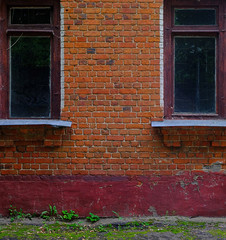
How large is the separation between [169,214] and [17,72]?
294 centimetres

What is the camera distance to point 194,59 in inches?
174

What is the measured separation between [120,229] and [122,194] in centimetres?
47

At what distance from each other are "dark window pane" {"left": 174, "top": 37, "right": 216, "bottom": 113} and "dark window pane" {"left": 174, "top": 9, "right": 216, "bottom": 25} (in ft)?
0.74

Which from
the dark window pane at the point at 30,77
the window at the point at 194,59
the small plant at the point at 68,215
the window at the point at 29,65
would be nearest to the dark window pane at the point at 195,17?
the window at the point at 194,59

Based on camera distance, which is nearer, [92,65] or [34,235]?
[34,235]

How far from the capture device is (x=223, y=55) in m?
4.36

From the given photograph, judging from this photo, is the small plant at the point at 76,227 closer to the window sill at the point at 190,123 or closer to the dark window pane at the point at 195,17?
the window sill at the point at 190,123

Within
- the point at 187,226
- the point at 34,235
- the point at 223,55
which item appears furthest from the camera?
the point at 223,55

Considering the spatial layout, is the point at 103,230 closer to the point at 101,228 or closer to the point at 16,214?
the point at 101,228

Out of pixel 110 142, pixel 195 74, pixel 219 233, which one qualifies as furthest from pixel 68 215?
pixel 195 74

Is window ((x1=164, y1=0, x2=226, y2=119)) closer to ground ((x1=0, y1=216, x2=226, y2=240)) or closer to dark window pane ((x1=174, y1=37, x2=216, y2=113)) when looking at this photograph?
dark window pane ((x1=174, y1=37, x2=216, y2=113))

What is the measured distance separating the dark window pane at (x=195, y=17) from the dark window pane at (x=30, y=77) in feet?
6.27

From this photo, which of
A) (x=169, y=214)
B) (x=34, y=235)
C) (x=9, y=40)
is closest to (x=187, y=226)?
(x=169, y=214)

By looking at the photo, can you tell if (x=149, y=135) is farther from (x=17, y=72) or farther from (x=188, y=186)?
(x=17, y=72)
